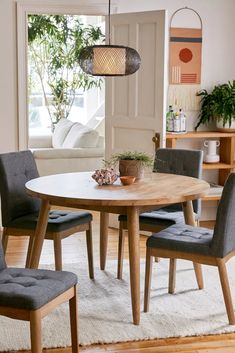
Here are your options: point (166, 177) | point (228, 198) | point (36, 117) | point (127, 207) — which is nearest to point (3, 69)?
point (166, 177)

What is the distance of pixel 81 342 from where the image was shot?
10.9 feet

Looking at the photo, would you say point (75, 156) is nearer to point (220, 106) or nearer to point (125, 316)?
point (220, 106)

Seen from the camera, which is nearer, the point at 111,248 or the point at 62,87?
the point at 111,248

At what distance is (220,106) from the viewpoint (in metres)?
5.84

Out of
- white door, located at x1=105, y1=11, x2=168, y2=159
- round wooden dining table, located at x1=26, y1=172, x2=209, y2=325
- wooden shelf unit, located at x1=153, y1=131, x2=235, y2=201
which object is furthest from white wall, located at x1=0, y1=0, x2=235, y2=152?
round wooden dining table, located at x1=26, y1=172, x2=209, y2=325

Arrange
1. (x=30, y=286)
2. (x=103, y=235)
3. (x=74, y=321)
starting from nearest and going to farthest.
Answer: (x=30, y=286) → (x=74, y=321) → (x=103, y=235)

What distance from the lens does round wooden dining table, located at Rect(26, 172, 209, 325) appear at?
11.4 ft

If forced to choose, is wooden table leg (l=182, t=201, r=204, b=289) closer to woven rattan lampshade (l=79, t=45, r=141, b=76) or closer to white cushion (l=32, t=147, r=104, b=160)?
woven rattan lampshade (l=79, t=45, r=141, b=76)

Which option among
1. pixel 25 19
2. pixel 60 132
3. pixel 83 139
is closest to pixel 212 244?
pixel 25 19

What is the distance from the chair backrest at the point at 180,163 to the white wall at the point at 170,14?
5.26 feet

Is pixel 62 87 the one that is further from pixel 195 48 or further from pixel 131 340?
pixel 131 340

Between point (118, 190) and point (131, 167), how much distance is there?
0.33 m

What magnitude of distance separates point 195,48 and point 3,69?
5.99 feet

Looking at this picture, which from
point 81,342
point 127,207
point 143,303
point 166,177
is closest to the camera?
point 81,342
